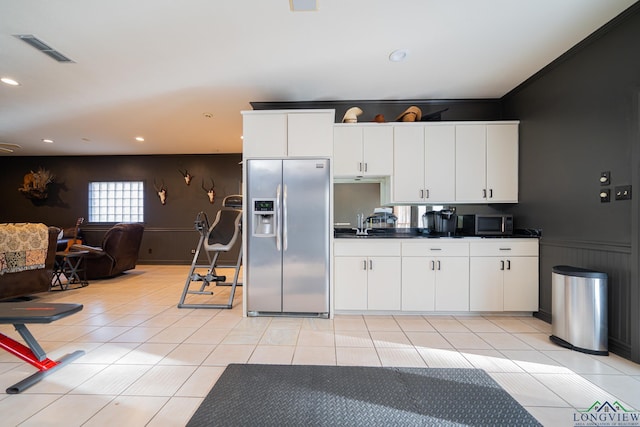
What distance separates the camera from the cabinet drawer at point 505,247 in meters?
3.15

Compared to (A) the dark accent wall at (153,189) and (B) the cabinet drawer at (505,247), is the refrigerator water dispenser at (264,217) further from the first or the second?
(A) the dark accent wall at (153,189)

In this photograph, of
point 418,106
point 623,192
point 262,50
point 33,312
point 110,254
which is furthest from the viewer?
point 110,254

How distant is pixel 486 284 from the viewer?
10.4 feet

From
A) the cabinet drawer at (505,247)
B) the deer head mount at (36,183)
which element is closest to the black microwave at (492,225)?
the cabinet drawer at (505,247)

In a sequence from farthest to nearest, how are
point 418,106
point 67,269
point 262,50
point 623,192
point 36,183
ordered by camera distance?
point 36,183 → point 67,269 → point 418,106 → point 262,50 → point 623,192

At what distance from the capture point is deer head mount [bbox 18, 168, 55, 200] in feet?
22.1

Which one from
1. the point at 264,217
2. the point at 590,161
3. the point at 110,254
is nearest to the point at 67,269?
the point at 110,254

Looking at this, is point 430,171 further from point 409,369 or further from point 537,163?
point 409,369

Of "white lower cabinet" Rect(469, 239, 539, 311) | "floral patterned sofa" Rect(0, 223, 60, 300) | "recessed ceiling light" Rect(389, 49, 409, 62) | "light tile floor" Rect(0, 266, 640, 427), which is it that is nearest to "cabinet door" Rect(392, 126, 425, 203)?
"recessed ceiling light" Rect(389, 49, 409, 62)

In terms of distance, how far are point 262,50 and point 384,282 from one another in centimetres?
281

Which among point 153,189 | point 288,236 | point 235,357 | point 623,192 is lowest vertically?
point 235,357

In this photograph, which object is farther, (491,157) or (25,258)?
(25,258)

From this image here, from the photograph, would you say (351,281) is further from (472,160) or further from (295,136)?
(472,160)

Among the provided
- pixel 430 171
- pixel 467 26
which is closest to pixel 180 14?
pixel 467 26
